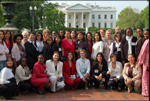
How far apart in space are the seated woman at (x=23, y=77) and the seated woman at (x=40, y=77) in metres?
0.16

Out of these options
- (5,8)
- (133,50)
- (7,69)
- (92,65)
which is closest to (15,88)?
(7,69)

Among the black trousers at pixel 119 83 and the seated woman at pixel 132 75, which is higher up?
the seated woman at pixel 132 75

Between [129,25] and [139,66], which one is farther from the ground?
[129,25]

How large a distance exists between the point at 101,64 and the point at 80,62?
28.0 inches

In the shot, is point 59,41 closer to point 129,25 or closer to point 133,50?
point 133,50

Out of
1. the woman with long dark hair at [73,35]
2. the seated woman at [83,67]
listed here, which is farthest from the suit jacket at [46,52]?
the woman with long dark hair at [73,35]

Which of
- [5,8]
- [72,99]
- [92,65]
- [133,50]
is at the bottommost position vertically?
[72,99]

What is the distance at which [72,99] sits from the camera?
494 cm

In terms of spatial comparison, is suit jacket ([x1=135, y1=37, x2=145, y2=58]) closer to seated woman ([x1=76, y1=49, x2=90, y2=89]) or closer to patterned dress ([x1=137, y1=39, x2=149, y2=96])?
patterned dress ([x1=137, y1=39, x2=149, y2=96])

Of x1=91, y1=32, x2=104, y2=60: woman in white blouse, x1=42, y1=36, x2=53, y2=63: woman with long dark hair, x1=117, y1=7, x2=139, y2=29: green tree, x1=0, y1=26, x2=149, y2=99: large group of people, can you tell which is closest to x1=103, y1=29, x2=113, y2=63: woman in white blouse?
x1=0, y1=26, x2=149, y2=99: large group of people

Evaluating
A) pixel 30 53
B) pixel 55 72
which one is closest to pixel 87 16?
pixel 30 53

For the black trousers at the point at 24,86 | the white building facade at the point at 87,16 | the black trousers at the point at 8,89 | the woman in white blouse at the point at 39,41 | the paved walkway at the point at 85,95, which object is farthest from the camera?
the white building facade at the point at 87,16

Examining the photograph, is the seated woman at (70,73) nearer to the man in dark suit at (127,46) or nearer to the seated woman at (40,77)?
the seated woman at (40,77)

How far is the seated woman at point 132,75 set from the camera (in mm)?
5480
